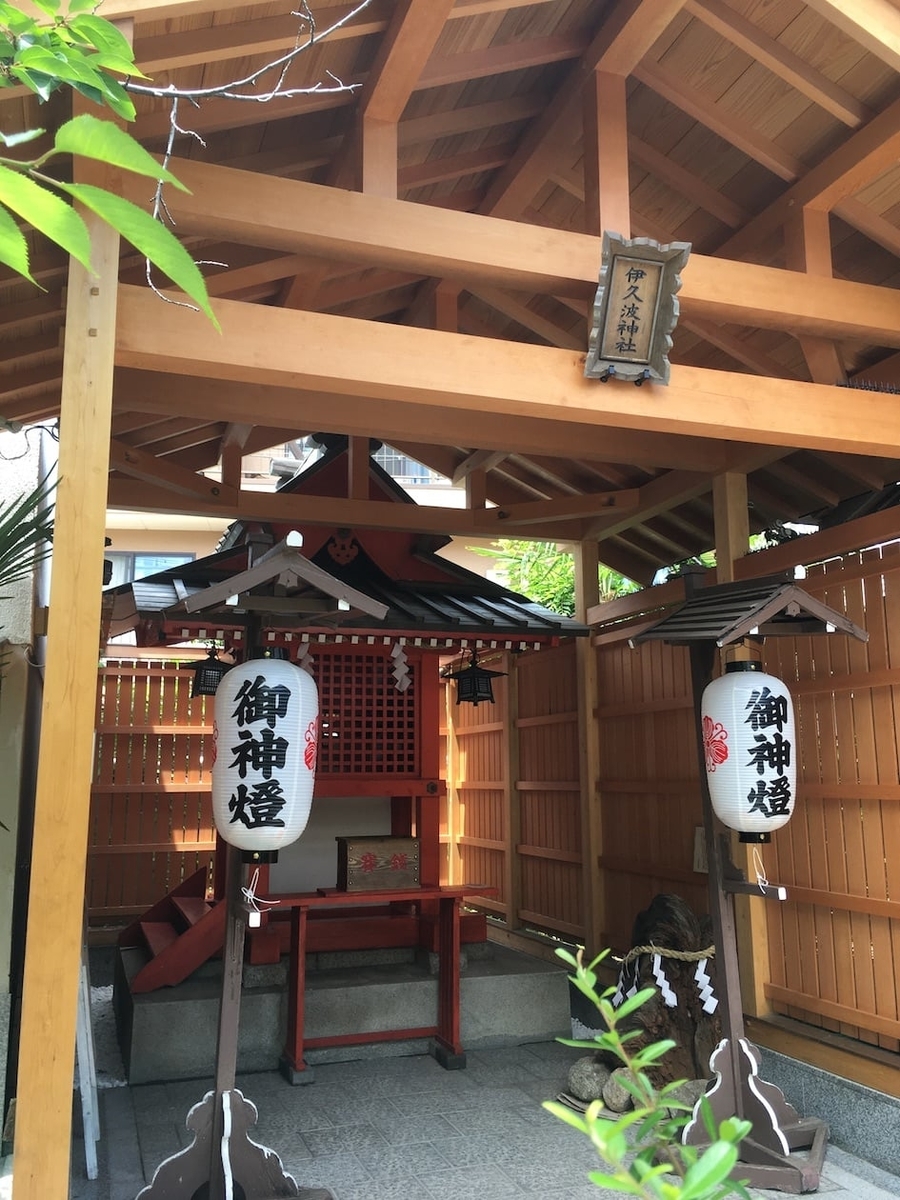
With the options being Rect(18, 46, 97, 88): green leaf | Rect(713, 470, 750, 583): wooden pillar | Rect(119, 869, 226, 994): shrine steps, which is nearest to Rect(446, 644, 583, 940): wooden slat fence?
Rect(713, 470, 750, 583): wooden pillar

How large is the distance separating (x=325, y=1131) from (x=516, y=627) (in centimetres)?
352

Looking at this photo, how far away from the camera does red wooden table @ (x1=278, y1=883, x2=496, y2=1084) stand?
241 inches

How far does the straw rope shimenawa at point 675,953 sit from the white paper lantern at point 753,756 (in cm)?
141

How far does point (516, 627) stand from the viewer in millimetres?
7020

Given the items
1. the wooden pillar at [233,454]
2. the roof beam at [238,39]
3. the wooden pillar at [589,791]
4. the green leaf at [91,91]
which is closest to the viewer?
the green leaf at [91,91]

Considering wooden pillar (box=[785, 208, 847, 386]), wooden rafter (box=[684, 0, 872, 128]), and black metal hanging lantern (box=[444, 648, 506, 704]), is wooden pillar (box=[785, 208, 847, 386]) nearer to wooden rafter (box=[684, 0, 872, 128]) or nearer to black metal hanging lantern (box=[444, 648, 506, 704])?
wooden rafter (box=[684, 0, 872, 128])

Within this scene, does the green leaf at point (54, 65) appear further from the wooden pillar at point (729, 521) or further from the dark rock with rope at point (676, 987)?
the dark rock with rope at point (676, 987)

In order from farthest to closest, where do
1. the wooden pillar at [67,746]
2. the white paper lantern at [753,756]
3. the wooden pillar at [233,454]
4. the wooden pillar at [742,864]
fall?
the wooden pillar at [233,454]
the wooden pillar at [742,864]
the white paper lantern at [753,756]
the wooden pillar at [67,746]

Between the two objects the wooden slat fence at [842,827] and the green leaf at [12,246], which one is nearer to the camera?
the green leaf at [12,246]

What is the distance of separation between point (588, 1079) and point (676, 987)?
2.68ft

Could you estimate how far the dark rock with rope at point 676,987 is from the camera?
5742 millimetres

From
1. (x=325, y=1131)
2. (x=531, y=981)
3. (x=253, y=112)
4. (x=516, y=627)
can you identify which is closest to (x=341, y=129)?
(x=253, y=112)

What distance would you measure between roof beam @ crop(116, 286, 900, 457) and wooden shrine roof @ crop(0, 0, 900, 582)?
1 cm

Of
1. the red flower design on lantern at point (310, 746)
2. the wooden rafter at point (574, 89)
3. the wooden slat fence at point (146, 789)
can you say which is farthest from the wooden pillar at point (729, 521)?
the wooden slat fence at point (146, 789)
